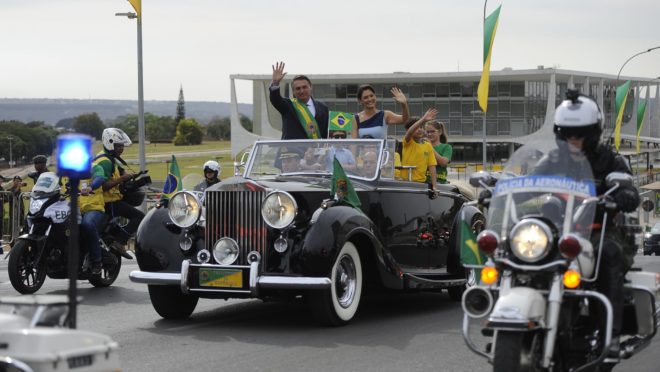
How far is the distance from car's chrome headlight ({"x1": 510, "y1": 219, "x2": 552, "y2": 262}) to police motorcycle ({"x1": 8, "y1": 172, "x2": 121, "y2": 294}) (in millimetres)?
7562

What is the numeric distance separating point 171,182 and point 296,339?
4910 mm

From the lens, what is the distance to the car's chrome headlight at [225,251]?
10.2m

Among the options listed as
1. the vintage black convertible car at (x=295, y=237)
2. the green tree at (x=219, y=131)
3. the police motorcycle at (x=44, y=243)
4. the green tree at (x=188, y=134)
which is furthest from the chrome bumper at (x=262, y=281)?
the green tree at (x=219, y=131)

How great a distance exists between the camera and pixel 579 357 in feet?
22.6

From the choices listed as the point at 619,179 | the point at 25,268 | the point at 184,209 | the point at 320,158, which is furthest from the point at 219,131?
the point at 619,179

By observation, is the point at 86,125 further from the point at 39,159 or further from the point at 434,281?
the point at 434,281

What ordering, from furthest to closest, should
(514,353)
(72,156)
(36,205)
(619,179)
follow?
1. (36,205)
2. (619,179)
3. (514,353)
4. (72,156)

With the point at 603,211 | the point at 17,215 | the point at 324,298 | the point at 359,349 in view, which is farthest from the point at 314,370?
the point at 17,215

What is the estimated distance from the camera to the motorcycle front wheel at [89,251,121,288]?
1377 centimetres

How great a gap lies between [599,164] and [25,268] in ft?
24.9

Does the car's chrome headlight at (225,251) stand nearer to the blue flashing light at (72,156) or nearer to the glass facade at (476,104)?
the blue flashing light at (72,156)

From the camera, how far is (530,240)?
6.68 m

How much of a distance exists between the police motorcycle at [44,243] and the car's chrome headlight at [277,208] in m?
3.93

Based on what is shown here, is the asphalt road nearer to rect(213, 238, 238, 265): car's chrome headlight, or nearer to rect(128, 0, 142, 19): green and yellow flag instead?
rect(213, 238, 238, 265): car's chrome headlight
